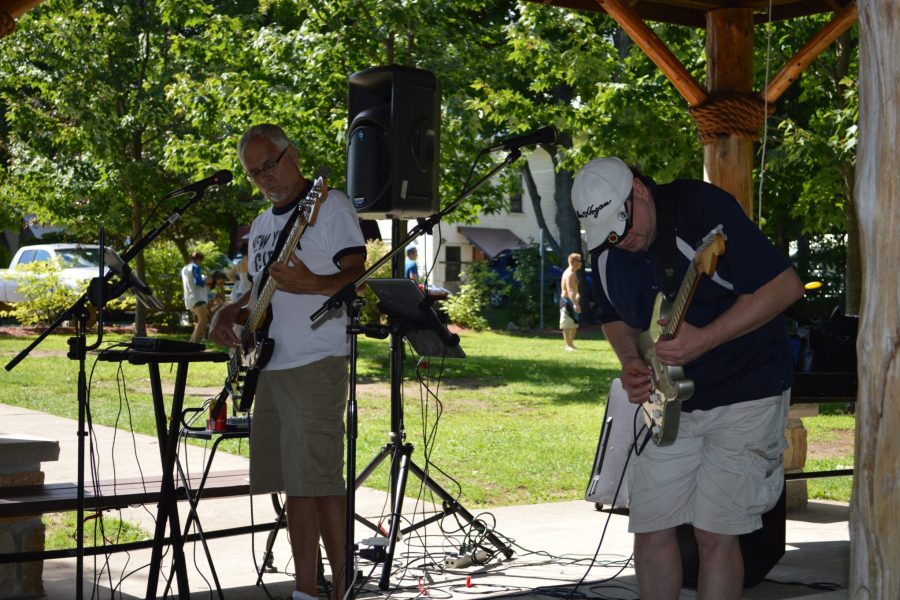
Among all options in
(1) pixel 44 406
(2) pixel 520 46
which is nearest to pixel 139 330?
(1) pixel 44 406

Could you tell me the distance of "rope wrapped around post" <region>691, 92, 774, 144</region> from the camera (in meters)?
6.53

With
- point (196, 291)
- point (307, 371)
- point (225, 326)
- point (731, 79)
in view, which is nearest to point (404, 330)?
point (307, 371)

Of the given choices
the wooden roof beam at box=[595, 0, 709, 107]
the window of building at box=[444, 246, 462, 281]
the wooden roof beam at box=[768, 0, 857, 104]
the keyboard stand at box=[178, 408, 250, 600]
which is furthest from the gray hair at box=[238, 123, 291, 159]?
the window of building at box=[444, 246, 462, 281]

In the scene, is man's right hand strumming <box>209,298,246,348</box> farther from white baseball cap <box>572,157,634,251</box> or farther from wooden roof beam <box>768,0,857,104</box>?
wooden roof beam <box>768,0,857,104</box>

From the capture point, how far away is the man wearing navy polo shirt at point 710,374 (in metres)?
3.38

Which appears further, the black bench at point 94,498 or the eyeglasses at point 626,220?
the black bench at point 94,498

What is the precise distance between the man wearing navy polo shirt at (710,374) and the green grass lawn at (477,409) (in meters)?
1.74

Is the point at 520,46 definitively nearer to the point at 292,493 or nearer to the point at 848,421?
the point at 848,421

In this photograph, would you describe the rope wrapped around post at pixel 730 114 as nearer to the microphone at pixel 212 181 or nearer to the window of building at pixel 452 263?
the microphone at pixel 212 181

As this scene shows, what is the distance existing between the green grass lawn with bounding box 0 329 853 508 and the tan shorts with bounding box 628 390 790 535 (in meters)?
1.70

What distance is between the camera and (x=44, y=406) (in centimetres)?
1161

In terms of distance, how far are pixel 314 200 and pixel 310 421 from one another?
88cm

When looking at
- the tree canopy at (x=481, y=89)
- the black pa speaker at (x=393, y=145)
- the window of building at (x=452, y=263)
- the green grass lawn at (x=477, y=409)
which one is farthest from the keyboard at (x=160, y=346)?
the window of building at (x=452, y=263)

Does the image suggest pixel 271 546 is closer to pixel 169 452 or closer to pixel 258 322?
pixel 169 452
